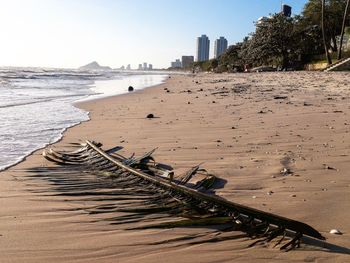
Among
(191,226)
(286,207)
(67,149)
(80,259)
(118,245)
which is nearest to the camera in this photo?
(80,259)

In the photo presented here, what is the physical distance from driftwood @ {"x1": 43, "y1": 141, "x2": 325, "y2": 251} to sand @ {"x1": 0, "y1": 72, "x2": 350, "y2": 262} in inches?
2.2

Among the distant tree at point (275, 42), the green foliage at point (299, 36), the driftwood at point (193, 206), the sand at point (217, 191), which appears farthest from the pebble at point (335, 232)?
the distant tree at point (275, 42)

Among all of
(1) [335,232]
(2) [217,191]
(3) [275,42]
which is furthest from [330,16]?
(1) [335,232]

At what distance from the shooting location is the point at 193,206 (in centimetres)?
231

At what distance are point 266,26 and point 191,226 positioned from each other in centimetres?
4287

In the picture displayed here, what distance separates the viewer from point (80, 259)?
1877 mm

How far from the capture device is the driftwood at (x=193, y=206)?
1.95 m

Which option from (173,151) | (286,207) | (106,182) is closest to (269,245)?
(286,207)

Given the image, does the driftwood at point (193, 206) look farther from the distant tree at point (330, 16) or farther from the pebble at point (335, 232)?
the distant tree at point (330, 16)

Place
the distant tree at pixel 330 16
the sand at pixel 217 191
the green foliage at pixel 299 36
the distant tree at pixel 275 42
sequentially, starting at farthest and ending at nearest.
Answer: the distant tree at pixel 275 42
the green foliage at pixel 299 36
the distant tree at pixel 330 16
the sand at pixel 217 191

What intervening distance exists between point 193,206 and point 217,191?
0.60 metres

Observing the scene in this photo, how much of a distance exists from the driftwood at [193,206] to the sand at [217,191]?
6 cm

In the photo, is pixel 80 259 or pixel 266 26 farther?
pixel 266 26

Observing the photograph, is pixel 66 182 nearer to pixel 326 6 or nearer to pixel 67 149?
pixel 67 149
